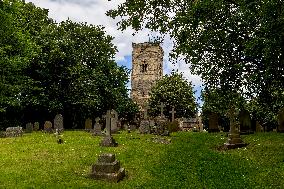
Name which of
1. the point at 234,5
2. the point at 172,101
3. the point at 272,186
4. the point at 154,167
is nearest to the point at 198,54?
the point at 234,5

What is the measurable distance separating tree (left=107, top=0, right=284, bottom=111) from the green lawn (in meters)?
3.36

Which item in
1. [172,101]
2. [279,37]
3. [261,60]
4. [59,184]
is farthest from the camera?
[172,101]

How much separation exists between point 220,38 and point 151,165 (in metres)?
7.71

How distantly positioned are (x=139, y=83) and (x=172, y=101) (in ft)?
73.4

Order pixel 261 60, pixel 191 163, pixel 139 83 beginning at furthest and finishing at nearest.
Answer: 1. pixel 139 83
2. pixel 261 60
3. pixel 191 163

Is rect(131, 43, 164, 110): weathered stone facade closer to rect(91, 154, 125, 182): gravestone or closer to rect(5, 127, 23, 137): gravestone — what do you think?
rect(5, 127, 23, 137): gravestone

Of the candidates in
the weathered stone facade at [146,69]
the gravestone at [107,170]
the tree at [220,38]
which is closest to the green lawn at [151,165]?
the gravestone at [107,170]

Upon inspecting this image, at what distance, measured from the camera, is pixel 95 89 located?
40.1 metres

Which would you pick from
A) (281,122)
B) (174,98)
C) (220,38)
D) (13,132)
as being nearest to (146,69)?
(174,98)

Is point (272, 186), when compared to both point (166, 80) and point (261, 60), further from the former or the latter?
point (166, 80)

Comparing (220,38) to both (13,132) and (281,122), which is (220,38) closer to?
(281,122)

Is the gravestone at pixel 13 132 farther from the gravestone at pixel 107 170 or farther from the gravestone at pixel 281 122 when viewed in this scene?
the gravestone at pixel 281 122

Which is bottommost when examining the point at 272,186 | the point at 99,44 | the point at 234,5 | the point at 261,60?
the point at 272,186

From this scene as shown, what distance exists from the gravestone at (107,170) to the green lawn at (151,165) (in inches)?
9.8
